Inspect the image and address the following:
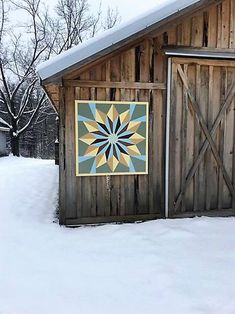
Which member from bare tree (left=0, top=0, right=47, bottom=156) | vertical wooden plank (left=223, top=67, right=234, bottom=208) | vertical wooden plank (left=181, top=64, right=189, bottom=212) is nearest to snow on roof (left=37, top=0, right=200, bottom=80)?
vertical wooden plank (left=181, top=64, right=189, bottom=212)

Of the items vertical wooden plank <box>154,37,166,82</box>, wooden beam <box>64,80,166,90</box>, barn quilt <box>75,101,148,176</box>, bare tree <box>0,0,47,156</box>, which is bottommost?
barn quilt <box>75,101,148,176</box>

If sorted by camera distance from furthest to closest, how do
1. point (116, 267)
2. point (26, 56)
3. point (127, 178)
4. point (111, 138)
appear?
1. point (26, 56)
2. point (127, 178)
3. point (111, 138)
4. point (116, 267)

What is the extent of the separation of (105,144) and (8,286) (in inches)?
103

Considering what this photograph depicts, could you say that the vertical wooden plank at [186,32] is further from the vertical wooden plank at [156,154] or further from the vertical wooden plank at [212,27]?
the vertical wooden plank at [156,154]

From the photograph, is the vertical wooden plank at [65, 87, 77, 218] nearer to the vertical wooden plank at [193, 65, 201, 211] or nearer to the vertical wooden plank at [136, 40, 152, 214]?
the vertical wooden plank at [136, 40, 152, 214]

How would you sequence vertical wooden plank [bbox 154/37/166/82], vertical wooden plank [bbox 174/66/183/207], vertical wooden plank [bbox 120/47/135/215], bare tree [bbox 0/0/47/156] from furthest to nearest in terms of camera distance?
1. bare tree [bbox 0/0/47/156]
2. vertical wooden plank [bbox 174/66/183/207]
3. vertical wooden plank [bbox 154/37/166/82]
4. vertical wooden plank [bbox 120/47/135/215]

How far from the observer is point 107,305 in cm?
287

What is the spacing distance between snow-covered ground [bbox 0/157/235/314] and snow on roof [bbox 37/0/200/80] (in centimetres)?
225

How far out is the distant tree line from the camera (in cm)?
2039

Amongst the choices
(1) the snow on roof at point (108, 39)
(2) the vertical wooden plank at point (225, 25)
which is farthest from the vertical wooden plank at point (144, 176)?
(2) the vertical wooden plank at point (225, 25)

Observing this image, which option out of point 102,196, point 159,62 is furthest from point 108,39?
point 102,196

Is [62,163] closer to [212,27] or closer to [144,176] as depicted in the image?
[144,176]

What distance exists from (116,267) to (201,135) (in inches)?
113

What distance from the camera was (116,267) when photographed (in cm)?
364
